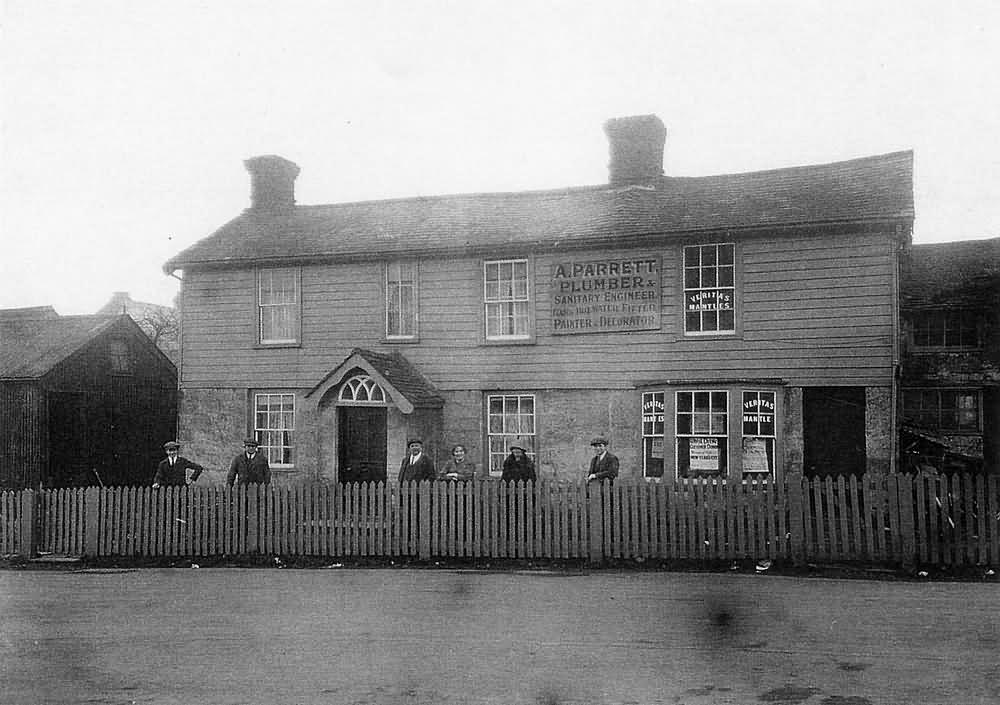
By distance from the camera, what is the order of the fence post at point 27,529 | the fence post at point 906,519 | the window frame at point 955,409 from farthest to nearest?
the window frame at point 955,409 → the fence post at point 27,529 → the fence post at point 906,519

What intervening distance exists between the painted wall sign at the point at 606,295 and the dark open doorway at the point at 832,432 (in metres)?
3.17

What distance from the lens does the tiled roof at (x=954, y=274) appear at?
2572cm

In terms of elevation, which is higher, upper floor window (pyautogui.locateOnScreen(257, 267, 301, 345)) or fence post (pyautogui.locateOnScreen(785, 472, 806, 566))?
upper floor window (pyautogui.locateOnScreen(257, 267, 301, 345))

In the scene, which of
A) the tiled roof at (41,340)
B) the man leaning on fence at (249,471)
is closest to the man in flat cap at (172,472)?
the man leaning on fence at (249,471)

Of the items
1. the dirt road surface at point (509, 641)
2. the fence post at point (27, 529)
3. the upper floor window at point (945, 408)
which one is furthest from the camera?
the upper floor window at point (945, 408)

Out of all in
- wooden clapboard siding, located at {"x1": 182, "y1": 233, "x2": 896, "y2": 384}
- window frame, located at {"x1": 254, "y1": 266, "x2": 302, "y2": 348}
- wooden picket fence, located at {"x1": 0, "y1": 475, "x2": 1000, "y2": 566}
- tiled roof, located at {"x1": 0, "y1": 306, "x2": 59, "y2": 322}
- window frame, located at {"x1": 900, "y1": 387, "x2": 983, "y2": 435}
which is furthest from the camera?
tiled roof, located at {"x1": 0, "y1": 306, "x2": 59, "y2": 322}

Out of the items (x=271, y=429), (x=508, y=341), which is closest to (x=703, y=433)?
(x=508, y=341)

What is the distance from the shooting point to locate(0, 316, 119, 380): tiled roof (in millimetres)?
25062

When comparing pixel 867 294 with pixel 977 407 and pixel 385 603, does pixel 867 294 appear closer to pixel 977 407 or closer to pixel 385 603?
pixel 385 603

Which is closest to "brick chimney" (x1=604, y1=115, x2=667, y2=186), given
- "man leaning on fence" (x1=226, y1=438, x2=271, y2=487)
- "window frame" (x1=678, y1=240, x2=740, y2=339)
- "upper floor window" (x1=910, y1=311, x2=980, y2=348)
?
"window frame" (x1=678, y1=240, x2=740, y2=339)

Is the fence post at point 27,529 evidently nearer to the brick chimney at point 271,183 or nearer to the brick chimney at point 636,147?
the brick chimney at point 271,183

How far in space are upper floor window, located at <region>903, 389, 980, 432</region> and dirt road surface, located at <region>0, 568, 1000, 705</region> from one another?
17.6 m

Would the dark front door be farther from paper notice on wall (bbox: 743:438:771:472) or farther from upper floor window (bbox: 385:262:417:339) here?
paper notice on wall (bbox: 743:438:771:472)

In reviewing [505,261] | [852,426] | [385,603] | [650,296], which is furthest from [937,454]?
[385,603]
